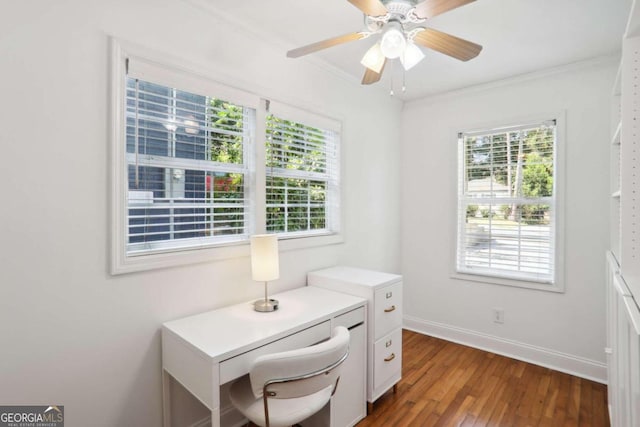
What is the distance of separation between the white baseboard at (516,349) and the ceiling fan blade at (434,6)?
9.48ft

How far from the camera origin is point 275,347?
5.24 feet

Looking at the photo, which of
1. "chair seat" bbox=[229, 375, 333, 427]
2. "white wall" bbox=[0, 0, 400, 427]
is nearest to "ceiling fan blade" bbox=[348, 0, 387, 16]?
"white wall" bbox=[0, 0, 400, 427]

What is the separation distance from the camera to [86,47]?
1.50m

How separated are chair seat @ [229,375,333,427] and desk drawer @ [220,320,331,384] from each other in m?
0.17

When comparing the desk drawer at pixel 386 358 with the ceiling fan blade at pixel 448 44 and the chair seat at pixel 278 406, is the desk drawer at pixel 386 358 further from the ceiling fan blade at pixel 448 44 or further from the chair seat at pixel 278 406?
the ceiling fan blade at pixel 448 44

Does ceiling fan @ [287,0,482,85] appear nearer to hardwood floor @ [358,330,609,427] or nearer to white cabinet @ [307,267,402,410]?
white cabinet @ [307,267,402,410]

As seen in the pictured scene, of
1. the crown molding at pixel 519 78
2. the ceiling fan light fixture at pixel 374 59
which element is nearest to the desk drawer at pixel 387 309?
the ceiling fan light fixture at pixel 374 59

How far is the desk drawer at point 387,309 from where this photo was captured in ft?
7.21

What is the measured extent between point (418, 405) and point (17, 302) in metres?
2.35

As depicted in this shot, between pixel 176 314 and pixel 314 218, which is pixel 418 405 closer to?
pixel 314 218

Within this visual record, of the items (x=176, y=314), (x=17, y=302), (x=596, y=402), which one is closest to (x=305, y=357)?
(x=176, y=314)

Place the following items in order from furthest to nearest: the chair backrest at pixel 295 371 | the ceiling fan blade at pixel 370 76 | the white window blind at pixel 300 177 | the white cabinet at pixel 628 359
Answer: the white window blind at pixel 300 177, the ceiling fan blade at pixel 370 76, the chair backrest at pixel 295 371, the white cabinet at pixel 628 359

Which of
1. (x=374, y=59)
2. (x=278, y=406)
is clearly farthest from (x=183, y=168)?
(x=278, y=406)

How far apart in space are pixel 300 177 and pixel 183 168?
0.93 metres
